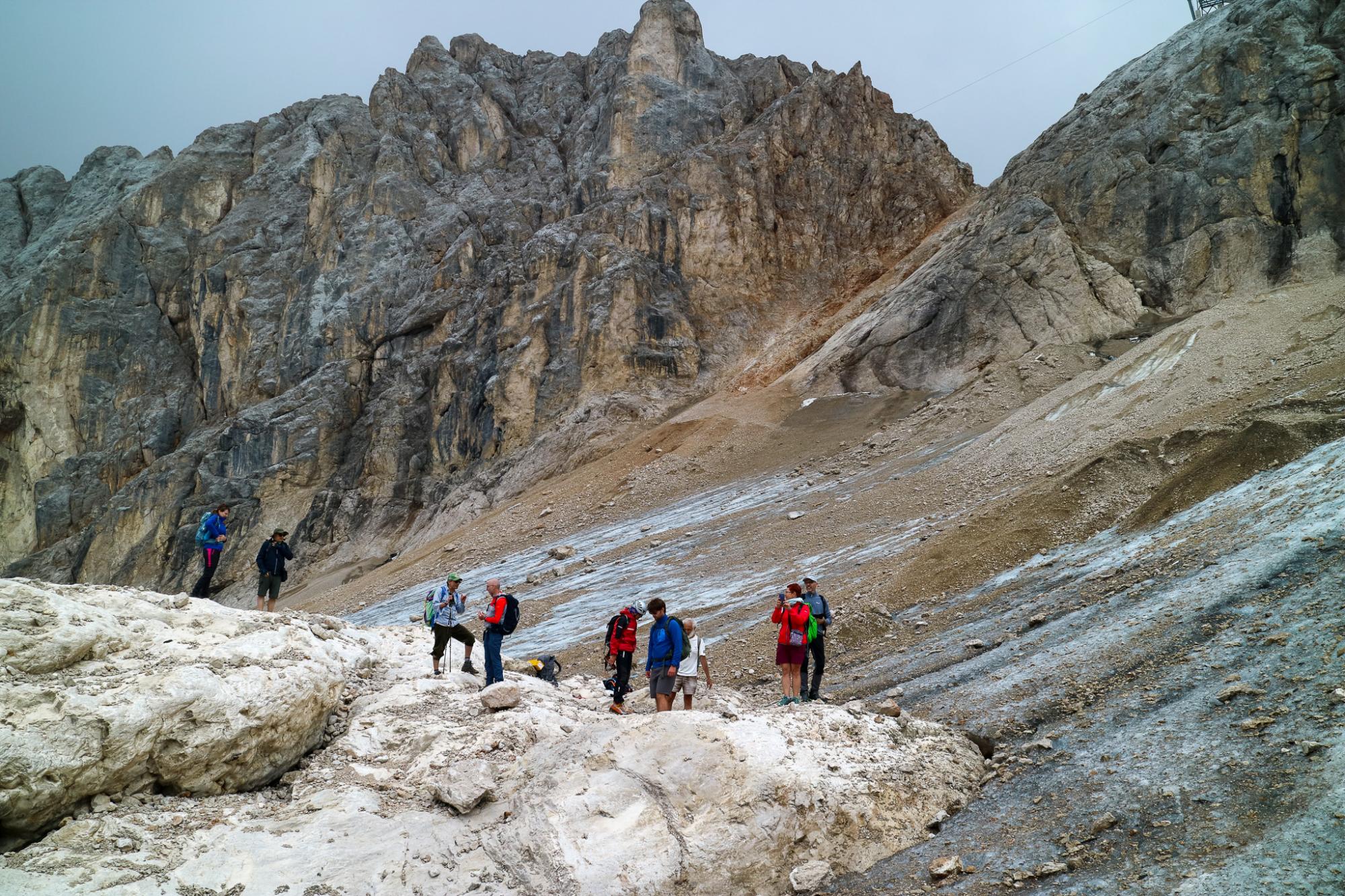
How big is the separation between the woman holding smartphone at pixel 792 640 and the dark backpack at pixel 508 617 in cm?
322

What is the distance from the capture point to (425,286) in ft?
159

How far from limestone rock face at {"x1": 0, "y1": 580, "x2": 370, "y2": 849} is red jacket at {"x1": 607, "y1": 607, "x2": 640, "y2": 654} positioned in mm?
3031

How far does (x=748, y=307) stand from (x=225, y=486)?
2906cm

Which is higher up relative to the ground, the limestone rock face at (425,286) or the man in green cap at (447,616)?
the limestone rock face at (425,286)

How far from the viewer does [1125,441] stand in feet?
51.6

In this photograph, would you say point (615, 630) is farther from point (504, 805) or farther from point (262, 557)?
point (262, 557)

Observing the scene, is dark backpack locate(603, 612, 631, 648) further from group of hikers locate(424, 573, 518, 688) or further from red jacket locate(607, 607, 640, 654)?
group of hikers locate(424, 573, 518, 688)

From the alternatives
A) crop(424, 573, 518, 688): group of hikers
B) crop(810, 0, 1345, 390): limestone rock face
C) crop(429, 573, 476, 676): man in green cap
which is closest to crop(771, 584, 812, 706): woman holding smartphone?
crop(424, 573, 518, 688): group of hikers

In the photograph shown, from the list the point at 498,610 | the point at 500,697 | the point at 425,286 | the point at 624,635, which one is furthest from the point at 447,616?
the point at 425,286

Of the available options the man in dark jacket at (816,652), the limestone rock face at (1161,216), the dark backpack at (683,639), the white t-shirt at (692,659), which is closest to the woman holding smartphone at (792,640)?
the man in dark jacket at (816,652)

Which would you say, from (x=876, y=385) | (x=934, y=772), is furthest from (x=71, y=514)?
(x=934, y=772)

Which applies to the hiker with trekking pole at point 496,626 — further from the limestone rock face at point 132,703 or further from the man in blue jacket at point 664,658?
the limestone rock face at point 132,703

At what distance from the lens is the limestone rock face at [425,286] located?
1610 inches

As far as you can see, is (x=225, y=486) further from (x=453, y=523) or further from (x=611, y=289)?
(x=611, y=289)
